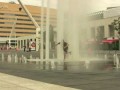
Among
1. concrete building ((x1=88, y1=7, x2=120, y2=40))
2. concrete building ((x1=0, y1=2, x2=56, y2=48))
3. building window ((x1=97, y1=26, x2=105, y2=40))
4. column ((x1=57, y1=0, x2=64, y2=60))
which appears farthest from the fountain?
concrete building ((x1=0, y1=2, x2=56, y2=48))

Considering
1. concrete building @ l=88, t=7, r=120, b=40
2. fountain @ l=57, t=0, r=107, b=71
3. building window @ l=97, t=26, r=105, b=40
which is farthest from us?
concrete building @ l=88, t=7, r=120, b=40

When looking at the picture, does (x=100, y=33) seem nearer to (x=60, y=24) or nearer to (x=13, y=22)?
(x=60, y=24)

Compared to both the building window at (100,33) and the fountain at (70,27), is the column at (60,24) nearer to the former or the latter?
the fountain at (70,27)

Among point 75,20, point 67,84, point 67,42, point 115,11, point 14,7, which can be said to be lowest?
point 67,84

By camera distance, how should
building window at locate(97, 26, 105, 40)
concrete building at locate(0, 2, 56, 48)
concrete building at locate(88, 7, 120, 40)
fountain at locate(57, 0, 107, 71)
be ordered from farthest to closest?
concrete building at locate(0, 2, 56, 48) → concrete building at locate(88, 7, 120, 40) → building window at locate(97, 26, 105, 40) → fountain at locate(57, 0, 107, 71)

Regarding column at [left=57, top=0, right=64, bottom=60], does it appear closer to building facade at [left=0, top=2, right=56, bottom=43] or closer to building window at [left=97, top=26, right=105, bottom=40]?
building window at [left=97, top=26, right=105, bottom=40]

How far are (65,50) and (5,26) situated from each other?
14892cm

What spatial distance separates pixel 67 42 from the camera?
100 feet

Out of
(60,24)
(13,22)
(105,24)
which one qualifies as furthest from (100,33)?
(13,22)

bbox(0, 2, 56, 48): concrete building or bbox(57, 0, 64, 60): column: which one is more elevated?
bbox(0, 2, 56, 48): concrete building

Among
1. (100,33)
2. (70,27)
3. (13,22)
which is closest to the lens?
(70,27)

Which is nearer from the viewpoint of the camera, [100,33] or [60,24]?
[60,24]

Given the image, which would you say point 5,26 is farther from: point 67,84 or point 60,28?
point 67,84

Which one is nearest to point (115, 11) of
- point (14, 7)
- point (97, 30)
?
point (97, 30)
